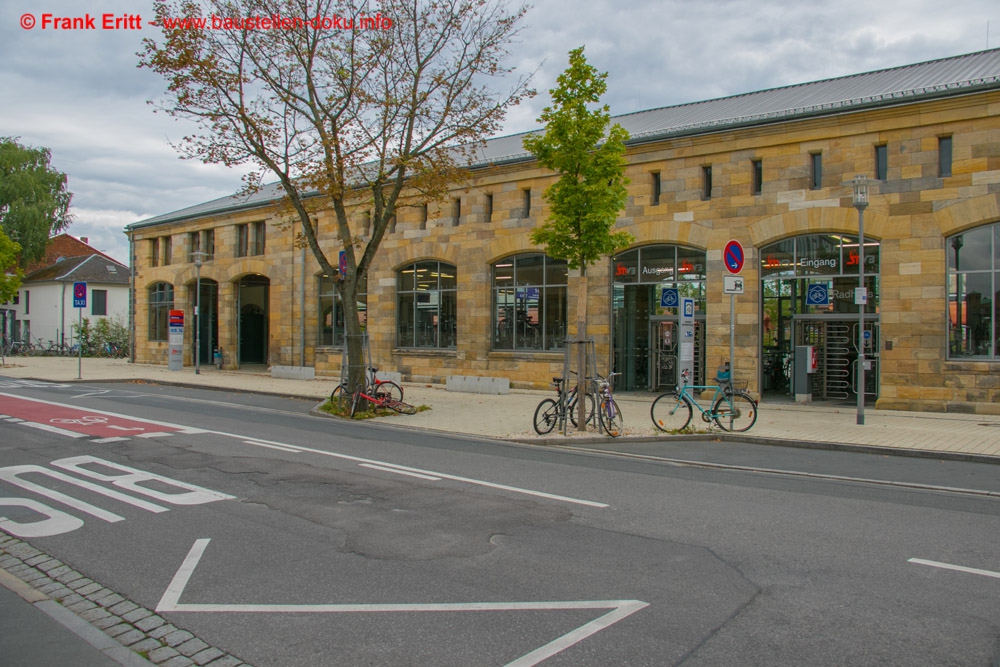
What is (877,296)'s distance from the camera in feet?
54.6

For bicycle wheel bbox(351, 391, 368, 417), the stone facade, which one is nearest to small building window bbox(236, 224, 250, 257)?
the stone facade

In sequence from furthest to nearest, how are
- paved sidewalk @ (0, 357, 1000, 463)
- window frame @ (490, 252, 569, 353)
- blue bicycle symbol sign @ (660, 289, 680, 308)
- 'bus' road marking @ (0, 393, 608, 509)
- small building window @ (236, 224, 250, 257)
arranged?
1. small building window @ (236, 224, 250, 257)
2. window frame @ (490, 252, 569, 353)
3. blue bicycle symbol sign @ (660, 289, 680, 308)
4. paved sidewalk @ (0, 357, 1000, 463)
5. 'bus' road marking @ (0, 393, 608, 509)

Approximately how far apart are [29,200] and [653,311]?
5235 centimetres

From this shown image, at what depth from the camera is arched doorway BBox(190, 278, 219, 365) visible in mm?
34969

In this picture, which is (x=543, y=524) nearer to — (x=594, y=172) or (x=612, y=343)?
(x=594, y=172)

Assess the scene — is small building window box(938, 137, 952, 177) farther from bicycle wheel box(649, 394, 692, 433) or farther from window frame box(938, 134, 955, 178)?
bicycle wheel box(649, 394, 692, 433)

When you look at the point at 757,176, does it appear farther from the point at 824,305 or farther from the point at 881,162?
the point at 824,305

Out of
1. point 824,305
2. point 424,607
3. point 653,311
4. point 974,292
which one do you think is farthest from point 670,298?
point 424,607

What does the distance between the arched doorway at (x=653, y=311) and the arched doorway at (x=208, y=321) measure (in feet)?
71.3

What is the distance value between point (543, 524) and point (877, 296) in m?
13.2

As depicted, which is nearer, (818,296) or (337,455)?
(337,455)

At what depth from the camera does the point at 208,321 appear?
3547 cm

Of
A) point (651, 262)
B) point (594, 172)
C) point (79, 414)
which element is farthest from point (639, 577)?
point (651, 262)

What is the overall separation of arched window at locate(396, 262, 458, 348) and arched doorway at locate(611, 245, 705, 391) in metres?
5.70
